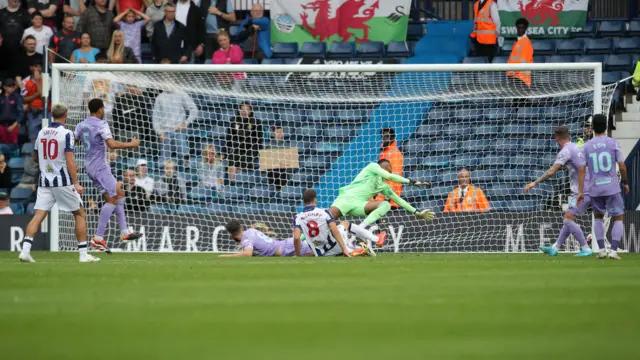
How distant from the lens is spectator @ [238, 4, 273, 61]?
69.5ft

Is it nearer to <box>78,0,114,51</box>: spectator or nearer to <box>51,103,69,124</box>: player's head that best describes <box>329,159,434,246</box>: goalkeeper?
<box>51,103,69,124</box>: player's head

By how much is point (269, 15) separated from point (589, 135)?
27.1 feet

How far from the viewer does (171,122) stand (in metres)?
18.4

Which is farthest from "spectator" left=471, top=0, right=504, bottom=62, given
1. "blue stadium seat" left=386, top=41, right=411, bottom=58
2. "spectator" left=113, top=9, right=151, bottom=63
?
"spectator" left=113, top=9, right=151, bottom=63

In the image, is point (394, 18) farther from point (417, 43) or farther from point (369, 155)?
point (369, 155)

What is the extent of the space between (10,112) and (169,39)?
3316mm

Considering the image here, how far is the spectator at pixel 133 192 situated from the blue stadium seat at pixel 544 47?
27.7ft

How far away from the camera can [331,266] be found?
1113cm

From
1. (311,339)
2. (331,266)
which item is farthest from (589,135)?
(311,339)

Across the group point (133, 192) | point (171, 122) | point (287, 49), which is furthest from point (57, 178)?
point (287, 49)

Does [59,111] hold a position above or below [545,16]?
below

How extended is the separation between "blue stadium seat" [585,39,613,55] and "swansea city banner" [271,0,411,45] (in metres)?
3.69

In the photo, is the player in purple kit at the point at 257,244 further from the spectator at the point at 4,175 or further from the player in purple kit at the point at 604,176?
the spectator at the point at 4,175

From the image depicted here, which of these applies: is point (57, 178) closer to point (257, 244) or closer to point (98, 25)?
point (257, 244)
